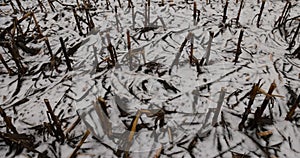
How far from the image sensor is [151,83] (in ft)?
4.86

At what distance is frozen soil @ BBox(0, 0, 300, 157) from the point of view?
1176mm

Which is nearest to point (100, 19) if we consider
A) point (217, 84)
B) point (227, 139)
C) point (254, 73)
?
point (217, 84)

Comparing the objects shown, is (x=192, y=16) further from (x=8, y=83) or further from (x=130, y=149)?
(x=8, y=83)

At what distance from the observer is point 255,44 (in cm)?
171

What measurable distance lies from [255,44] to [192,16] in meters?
0.59

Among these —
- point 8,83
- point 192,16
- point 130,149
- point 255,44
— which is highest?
point 192,16

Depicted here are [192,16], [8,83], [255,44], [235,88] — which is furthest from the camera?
[192,16]

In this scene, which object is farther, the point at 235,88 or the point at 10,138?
the point at 235,88

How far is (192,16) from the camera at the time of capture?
6.68 feet

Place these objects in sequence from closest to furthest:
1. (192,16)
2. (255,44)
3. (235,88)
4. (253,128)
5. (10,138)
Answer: (10,138) → (253,128) → (235,88) → (255,44) → (192,16)

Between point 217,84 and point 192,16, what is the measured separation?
82cm

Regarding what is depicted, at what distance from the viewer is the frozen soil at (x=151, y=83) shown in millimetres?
1176

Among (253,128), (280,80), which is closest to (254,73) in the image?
(280,80)

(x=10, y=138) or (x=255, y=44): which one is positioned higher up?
(x=255, y=44)
